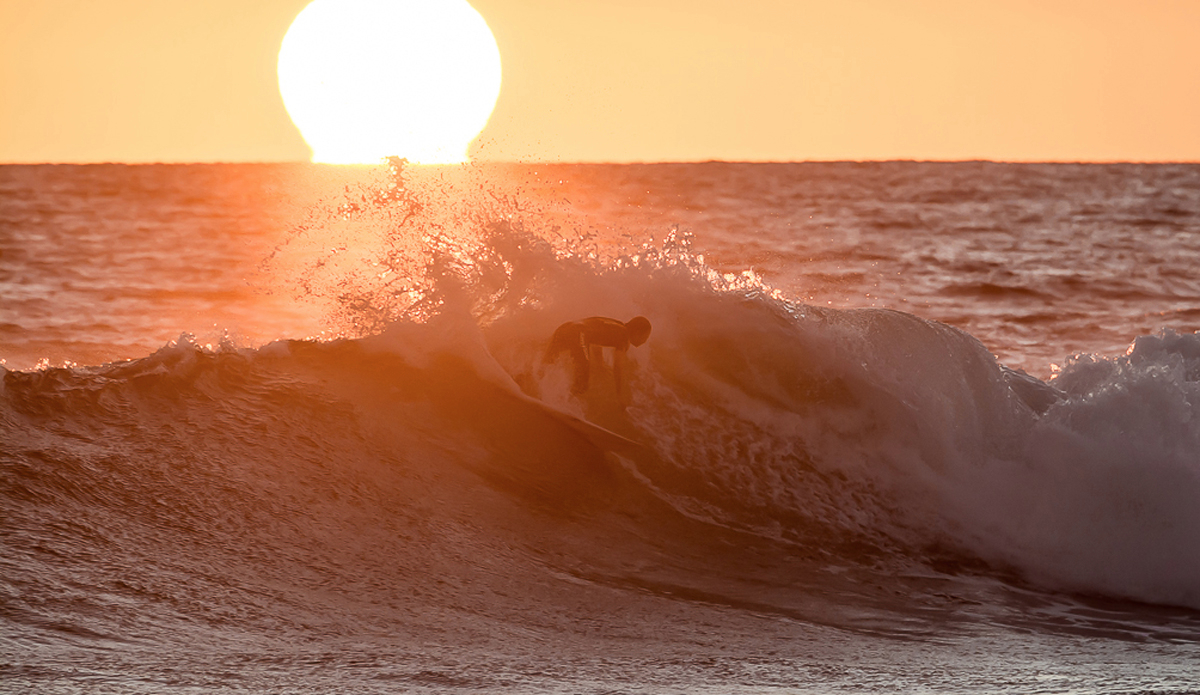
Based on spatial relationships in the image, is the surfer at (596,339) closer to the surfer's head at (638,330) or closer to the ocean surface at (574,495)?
the surfer's head at (638,330)

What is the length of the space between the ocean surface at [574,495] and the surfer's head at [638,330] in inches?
7.0

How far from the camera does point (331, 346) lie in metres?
7.52

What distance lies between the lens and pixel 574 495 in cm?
629

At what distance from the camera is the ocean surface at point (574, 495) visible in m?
4.05

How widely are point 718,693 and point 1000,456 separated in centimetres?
352

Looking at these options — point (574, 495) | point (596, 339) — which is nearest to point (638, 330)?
point (596, 339)

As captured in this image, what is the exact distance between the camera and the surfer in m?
7.07

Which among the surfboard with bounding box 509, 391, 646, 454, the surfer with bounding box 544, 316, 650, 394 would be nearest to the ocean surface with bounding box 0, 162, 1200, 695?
the surfboard with bounding box 509, 391, 646, 454

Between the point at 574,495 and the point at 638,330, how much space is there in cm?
127

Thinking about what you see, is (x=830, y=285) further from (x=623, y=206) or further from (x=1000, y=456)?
(x=623, y=206)

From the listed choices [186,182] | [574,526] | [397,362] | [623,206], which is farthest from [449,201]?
[186,182]

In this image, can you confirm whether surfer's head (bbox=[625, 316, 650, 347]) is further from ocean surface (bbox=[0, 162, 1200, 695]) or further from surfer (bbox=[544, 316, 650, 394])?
ocean surface (bbox=[0, 162, 1200, 695])

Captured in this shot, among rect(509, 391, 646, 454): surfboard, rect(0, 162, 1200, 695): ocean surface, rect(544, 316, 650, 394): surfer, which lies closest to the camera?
rect(0, 162, 1200, 695): ocean surface

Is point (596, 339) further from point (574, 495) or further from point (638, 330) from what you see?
point (574, 495)
